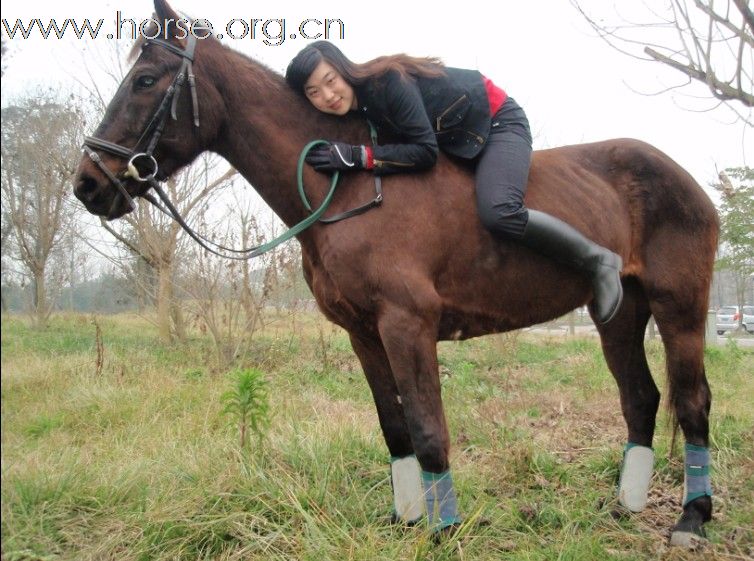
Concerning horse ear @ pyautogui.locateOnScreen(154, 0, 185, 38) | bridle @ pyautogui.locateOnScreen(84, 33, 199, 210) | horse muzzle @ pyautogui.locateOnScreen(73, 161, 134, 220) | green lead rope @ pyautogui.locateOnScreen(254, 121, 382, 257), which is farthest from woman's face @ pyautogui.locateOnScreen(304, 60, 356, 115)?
horse muzzle @ pyautogui.locateOnScreen(73, 161, 134, 220)

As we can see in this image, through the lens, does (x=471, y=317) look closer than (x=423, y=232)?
No

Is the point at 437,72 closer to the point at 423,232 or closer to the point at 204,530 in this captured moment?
the point at 423,232

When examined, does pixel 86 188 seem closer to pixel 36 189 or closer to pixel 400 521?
pixel 36 189

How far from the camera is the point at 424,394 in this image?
251 centimetres

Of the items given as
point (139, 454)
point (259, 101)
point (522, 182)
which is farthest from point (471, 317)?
point (139, 454)

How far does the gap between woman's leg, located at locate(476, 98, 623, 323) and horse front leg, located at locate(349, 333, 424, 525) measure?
0.86 m

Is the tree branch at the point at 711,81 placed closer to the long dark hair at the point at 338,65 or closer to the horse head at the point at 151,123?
the long dark hair at the point at 338,65

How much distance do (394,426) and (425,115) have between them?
5.10 feet

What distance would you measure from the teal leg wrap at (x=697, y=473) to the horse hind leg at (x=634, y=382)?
28cm

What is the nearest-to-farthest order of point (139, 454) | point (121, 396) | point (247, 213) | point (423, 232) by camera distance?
point (423, 232), point (139, 454), point (121, 396), point (247, 213)

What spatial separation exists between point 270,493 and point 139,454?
1385 mm

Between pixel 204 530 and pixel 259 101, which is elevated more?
pixel 259 101

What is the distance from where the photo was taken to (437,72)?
284cm

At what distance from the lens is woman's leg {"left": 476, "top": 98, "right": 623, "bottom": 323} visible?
A: 2725mm
